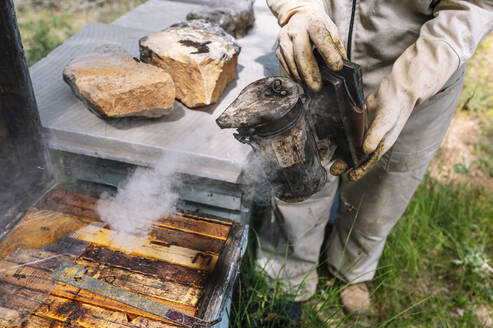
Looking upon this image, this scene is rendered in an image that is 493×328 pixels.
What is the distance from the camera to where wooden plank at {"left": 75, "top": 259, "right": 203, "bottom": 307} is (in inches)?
59.4

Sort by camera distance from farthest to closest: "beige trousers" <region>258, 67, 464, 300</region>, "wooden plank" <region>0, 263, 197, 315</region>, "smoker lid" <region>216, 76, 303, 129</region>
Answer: "beige trousers" <region>258, 67, 464, 300</region> → "wooden plank" <region>0, 263, 197, 315</region> → "smoker lid" <region>216, 76, 303, 129</region>

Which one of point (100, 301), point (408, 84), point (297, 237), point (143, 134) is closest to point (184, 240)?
point (100, 301)

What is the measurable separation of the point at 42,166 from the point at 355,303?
2.20 m

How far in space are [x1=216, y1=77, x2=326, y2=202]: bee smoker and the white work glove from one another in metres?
0.32

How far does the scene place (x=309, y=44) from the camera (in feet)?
5.38

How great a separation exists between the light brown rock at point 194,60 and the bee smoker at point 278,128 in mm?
785

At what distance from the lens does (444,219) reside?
3158 millimetres

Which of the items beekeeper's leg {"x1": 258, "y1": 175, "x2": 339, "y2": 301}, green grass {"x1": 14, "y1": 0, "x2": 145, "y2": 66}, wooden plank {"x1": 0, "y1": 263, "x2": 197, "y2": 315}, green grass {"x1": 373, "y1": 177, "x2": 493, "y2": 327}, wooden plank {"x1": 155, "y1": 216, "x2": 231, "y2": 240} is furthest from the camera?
green grass {"x1": 14, "y1": 0, "x2": 145, "y2": 66}

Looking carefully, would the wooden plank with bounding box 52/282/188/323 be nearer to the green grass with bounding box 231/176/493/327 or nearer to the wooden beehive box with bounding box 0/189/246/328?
the wooden beehive box with bounding box 0/189/246/328

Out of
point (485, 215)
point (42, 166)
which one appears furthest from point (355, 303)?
point (42, 166)

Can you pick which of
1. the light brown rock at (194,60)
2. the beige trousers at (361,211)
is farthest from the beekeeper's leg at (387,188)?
the light brown rock at (194,60)

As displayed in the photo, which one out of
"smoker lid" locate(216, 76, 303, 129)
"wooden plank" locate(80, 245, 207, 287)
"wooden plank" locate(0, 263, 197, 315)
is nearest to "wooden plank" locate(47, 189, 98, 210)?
"wooden plank" locate(80, 245, 207, 287)

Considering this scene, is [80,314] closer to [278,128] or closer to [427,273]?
[278,128]

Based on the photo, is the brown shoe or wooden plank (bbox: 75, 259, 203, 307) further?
the brown shoe
